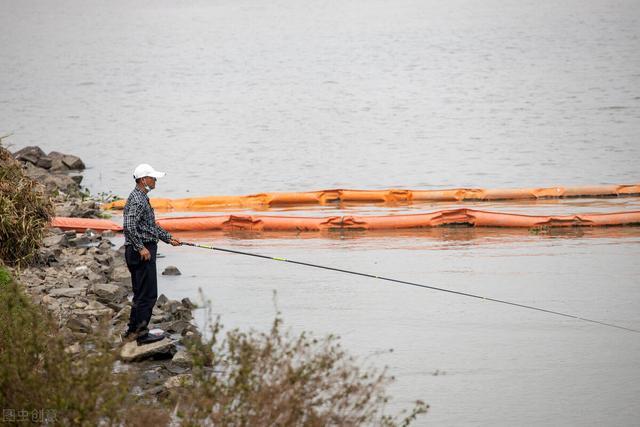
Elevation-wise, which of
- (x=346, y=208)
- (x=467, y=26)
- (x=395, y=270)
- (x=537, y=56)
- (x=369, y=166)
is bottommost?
(x=395, y=270)

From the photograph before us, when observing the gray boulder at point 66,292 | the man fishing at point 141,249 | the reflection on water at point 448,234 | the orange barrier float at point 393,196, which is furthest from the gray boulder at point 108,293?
the orange barrier float at point 393,196

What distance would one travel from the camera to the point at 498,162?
31.0m

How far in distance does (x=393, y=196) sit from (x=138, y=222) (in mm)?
11305

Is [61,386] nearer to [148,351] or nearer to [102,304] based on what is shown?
[148,351]

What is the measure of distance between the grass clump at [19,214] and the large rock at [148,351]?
3318 mm

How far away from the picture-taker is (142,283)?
10.2 metres

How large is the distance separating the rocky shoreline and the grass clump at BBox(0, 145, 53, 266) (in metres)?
0.27

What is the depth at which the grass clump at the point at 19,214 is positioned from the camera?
12.7 m

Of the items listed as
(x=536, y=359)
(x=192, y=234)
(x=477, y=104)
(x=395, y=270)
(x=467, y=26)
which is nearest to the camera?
(x=536, y=359)

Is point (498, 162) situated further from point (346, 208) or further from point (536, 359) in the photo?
point (536, 359)

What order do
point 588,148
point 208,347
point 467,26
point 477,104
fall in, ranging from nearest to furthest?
point 208,347
point 588,148
point 477,104
point 467,26

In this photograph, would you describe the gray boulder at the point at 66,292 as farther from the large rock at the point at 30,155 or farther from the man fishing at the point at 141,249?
the large rock at the point at 30,155

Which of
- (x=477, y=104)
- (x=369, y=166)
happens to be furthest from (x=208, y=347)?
(x=477, y=104)

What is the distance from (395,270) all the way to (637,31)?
63.4 meters
